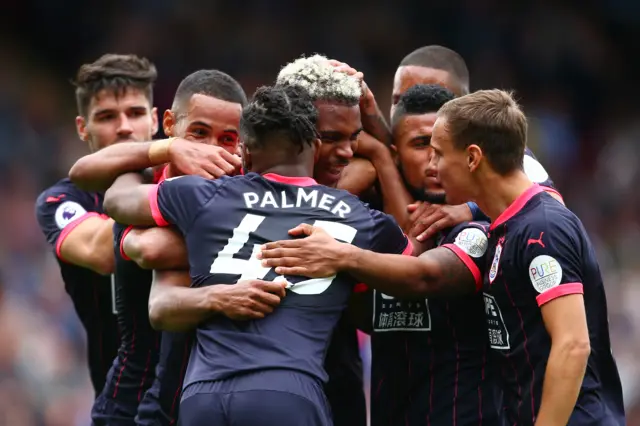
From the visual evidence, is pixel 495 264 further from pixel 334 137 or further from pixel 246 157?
→ pixel 246 157

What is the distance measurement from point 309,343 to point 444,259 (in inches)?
29.7

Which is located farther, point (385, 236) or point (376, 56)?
point (376, 56)

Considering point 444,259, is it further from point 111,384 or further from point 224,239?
point 111,384

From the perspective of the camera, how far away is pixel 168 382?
16.3 feet

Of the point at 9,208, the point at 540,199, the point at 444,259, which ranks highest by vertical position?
the point at 540,199

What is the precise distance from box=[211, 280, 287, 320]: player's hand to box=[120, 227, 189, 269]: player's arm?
0.36 metres

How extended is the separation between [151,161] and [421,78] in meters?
1.99

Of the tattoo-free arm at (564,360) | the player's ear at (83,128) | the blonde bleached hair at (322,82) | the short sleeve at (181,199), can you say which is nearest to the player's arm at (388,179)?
the blonde bleached hair at (322,82)

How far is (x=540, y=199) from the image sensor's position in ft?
14.6

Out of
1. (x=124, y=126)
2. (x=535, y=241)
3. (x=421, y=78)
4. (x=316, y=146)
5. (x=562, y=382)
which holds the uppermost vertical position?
(x=421, y=78)

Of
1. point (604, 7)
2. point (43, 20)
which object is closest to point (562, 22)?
point (604, 7)

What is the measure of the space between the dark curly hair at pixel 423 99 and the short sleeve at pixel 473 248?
0.76 metres

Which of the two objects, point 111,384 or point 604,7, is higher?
point 604,7

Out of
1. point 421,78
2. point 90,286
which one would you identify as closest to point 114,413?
point 90,286
